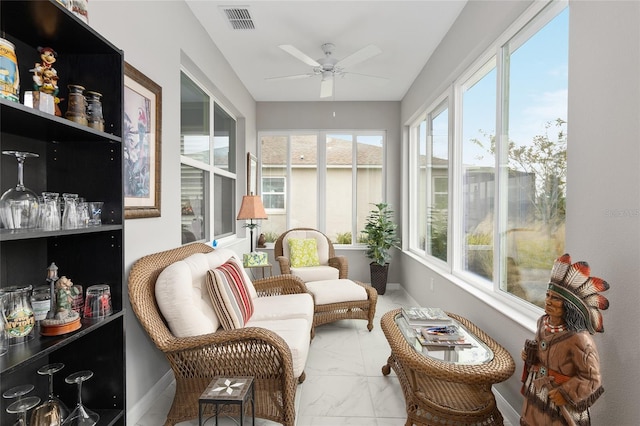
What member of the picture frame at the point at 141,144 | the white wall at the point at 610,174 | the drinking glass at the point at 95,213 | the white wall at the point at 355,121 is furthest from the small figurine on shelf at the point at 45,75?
the white wall at the point at 355,121

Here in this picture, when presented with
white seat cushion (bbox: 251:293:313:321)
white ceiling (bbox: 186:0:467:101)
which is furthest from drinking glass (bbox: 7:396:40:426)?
white ceiling (bbox: 186:0:467:101)

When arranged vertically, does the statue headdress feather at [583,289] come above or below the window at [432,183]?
below

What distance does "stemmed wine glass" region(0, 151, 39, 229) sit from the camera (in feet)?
3.56

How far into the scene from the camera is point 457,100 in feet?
11.1

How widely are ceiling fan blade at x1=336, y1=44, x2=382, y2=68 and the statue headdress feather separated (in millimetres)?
2271

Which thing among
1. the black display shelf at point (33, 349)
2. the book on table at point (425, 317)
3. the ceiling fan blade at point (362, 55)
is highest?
the ceiling fan blade at point (362, 55)

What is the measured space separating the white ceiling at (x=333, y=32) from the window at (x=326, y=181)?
47.9 inches

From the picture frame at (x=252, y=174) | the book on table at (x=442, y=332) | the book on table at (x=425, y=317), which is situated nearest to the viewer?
the book on table at (x=442, y=332)

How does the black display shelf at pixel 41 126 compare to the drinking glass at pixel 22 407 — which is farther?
the drinking glass at pixel 22 407

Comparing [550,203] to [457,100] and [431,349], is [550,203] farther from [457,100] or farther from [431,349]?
[457,100]

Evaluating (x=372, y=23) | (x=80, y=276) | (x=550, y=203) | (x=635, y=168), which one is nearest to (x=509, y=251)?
(x=550, y=203)

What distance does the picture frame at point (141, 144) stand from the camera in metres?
2.04

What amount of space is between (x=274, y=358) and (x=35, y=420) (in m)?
1.01

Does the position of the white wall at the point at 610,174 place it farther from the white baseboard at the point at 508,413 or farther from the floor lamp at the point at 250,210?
the floor lamp at the point at 250,210
